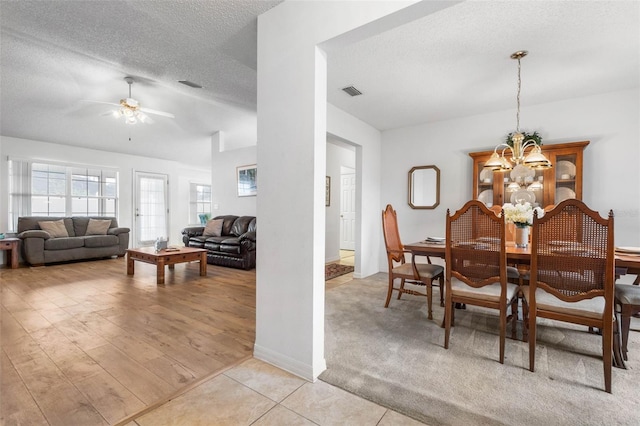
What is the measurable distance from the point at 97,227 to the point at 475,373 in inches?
283

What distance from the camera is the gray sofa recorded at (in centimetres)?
Result: 504

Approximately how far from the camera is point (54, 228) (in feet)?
18.2

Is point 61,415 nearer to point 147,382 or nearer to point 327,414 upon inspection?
point 147,382

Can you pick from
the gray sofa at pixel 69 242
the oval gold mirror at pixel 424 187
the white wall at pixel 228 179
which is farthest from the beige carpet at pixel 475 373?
the gray sofa at pixel 69 242

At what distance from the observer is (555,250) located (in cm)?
188

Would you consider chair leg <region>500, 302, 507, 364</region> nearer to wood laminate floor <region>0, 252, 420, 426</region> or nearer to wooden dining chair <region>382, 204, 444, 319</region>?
wooden dining chair <region>382, 204, 444, 319</region>

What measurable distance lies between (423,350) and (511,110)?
11.5 ft

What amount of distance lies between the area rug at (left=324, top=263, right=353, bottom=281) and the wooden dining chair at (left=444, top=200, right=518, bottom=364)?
2440mm

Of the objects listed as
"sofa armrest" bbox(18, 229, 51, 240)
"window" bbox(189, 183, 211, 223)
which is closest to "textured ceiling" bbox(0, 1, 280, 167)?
"sofa armrest" bbox(18, 229, 51, 240)

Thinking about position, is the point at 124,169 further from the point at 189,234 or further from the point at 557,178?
the point at 557,178

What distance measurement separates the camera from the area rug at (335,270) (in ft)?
15.4

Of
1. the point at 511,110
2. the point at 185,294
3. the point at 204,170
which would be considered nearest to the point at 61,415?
the point at 185,294

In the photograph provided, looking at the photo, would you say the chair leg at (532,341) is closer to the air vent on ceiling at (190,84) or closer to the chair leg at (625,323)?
the chair leg at (625,323)

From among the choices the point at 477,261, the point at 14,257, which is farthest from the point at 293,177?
the point at 14,257
